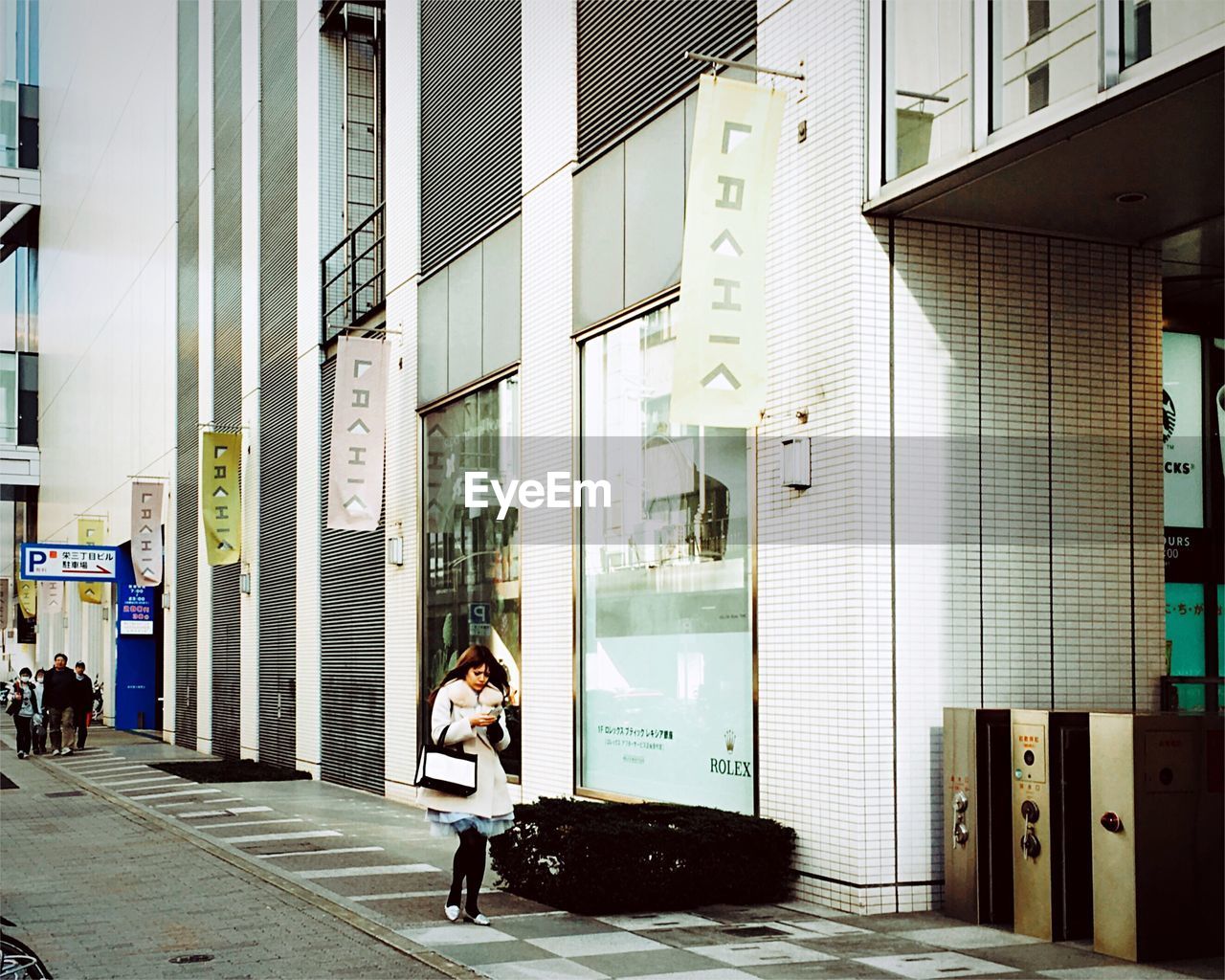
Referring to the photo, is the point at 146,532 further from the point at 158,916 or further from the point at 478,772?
the point at 478,772

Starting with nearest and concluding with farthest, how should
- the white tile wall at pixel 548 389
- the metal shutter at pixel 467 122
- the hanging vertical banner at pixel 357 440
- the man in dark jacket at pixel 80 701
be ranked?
the white tile wall at pixel 548 389, the metal shutter at pixel 467 122, the hanging vertical banner at pixel 357 440, the man in dark jacket at pixel 80 701

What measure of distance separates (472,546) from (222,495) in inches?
490

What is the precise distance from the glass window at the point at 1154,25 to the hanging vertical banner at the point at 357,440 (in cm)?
1262

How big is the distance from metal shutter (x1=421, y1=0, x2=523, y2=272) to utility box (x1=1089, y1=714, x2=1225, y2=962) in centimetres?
972

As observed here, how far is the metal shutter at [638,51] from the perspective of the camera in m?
12.0

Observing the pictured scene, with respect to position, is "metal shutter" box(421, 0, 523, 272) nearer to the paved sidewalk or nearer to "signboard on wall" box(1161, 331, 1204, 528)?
"signboard on wall" box(1161, 331, 1204, 528)

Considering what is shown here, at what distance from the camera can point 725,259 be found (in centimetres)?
1031

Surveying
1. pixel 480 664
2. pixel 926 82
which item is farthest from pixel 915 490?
pixel 480 664

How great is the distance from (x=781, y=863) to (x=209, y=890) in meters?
4.41

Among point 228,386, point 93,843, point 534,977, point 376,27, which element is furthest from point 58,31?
point 534,977

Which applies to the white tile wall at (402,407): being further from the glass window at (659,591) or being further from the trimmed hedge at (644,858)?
the trimmed hedge at (644,858)

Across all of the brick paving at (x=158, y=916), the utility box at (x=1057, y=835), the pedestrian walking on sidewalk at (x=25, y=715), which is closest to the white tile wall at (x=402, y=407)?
the brick paving at (x=158, y=916)

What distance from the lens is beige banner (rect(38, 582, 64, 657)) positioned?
50.8m

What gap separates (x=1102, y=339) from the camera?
36.2ft
